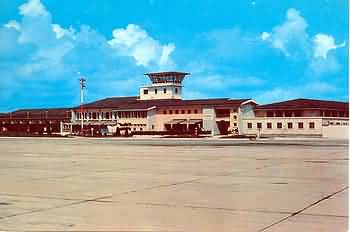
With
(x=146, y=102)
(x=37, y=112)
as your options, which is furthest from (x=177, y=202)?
(x=146, y=102)

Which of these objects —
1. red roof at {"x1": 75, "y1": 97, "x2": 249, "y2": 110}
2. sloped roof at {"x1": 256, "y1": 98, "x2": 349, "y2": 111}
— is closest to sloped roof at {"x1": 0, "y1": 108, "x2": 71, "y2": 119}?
red roof at {"x1": 75, "y1": 97, "x2": 249, "y2": 110}

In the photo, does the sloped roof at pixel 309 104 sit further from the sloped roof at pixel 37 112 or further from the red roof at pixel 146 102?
the sloped roof at pixel 37 112

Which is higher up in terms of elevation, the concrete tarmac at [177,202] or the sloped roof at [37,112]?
the sloped roof at [37,112]

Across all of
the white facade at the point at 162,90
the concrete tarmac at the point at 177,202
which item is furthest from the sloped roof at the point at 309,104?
the white facade at the point at 162,90

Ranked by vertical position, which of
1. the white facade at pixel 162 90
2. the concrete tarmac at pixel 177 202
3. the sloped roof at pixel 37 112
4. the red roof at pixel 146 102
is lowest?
the concrete tarmac at pixel 177 202

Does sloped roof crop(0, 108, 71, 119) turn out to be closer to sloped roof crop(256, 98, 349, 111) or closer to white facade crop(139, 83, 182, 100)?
white facade crop(139, 83, 182, 100)

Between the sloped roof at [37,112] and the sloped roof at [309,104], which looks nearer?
the sloped roof at [309,104]

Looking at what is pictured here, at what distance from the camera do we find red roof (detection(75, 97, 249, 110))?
7.09 m

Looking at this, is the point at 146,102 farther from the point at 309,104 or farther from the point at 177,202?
the point at 309,104

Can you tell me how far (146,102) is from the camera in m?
9.38

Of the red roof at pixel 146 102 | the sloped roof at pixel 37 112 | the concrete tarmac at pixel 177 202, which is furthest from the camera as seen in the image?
the sloped roof at pixel 37 112

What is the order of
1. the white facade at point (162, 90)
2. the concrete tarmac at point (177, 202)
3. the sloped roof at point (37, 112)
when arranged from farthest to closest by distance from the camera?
the sloped roof at point (37, 112) < the white facade at point (162, 90) < the concrete tarmac at point (177, 202)

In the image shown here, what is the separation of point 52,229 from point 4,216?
1.01 meters

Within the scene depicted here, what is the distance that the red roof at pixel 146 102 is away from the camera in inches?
279
